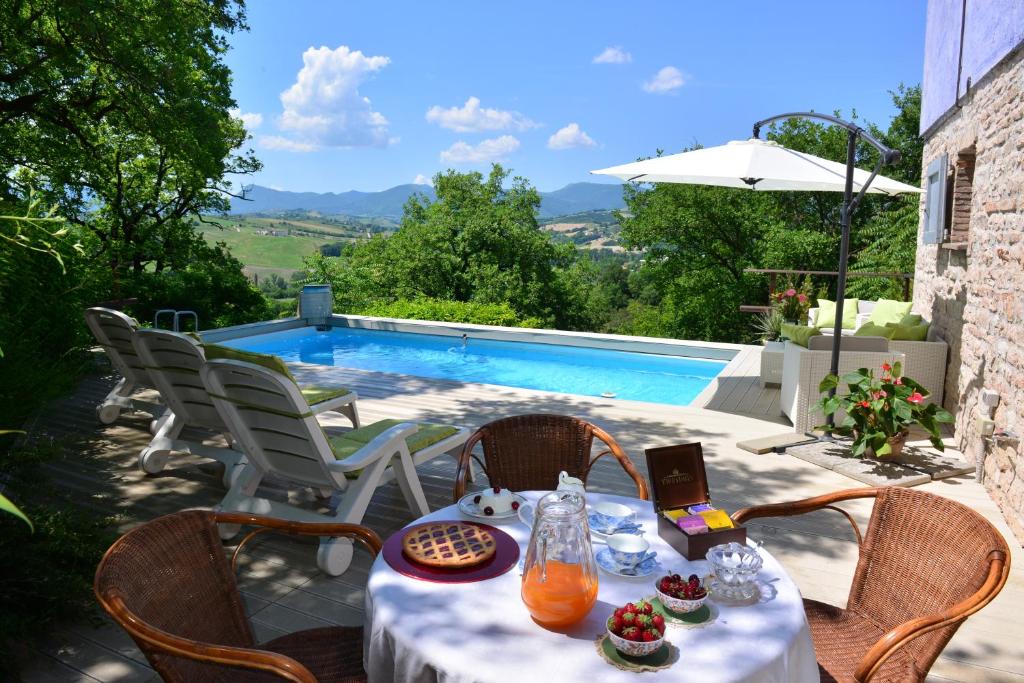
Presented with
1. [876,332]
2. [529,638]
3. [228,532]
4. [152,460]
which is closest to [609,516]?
[529,638]

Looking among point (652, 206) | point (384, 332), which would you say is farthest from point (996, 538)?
point (652, 206)

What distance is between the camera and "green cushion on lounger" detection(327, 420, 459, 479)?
3.34 meters

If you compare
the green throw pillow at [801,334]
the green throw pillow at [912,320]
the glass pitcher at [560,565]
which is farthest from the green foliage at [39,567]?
the green throw pillow at [912,320]

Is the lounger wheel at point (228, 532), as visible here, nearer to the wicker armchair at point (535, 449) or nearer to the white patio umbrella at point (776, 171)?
the wicker armchair at point (535, 449)

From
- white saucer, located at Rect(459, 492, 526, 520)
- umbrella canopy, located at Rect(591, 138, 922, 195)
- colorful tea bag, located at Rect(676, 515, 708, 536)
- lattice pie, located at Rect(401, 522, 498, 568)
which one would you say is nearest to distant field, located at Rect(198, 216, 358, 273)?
umbrella canopy, located at Rect(591, 138, 922, 195)

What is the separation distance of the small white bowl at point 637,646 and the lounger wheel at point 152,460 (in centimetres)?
352

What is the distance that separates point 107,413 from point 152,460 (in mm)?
1476

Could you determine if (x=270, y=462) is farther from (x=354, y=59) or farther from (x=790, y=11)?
(x=354, y=59)

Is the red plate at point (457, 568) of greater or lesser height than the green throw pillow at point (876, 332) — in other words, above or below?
below

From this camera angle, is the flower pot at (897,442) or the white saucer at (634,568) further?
the flower pot at (897,442)

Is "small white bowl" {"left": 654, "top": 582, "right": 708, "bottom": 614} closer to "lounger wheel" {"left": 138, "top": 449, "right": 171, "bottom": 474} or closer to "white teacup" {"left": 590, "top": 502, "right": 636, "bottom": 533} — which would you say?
"white teacup" {"left": 590, "top": 502, "right": 636, "bottom": 533}

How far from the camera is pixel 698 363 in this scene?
9078 millimetres

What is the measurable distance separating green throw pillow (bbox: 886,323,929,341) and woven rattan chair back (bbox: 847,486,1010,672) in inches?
161

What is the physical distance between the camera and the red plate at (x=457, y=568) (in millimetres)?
1629
